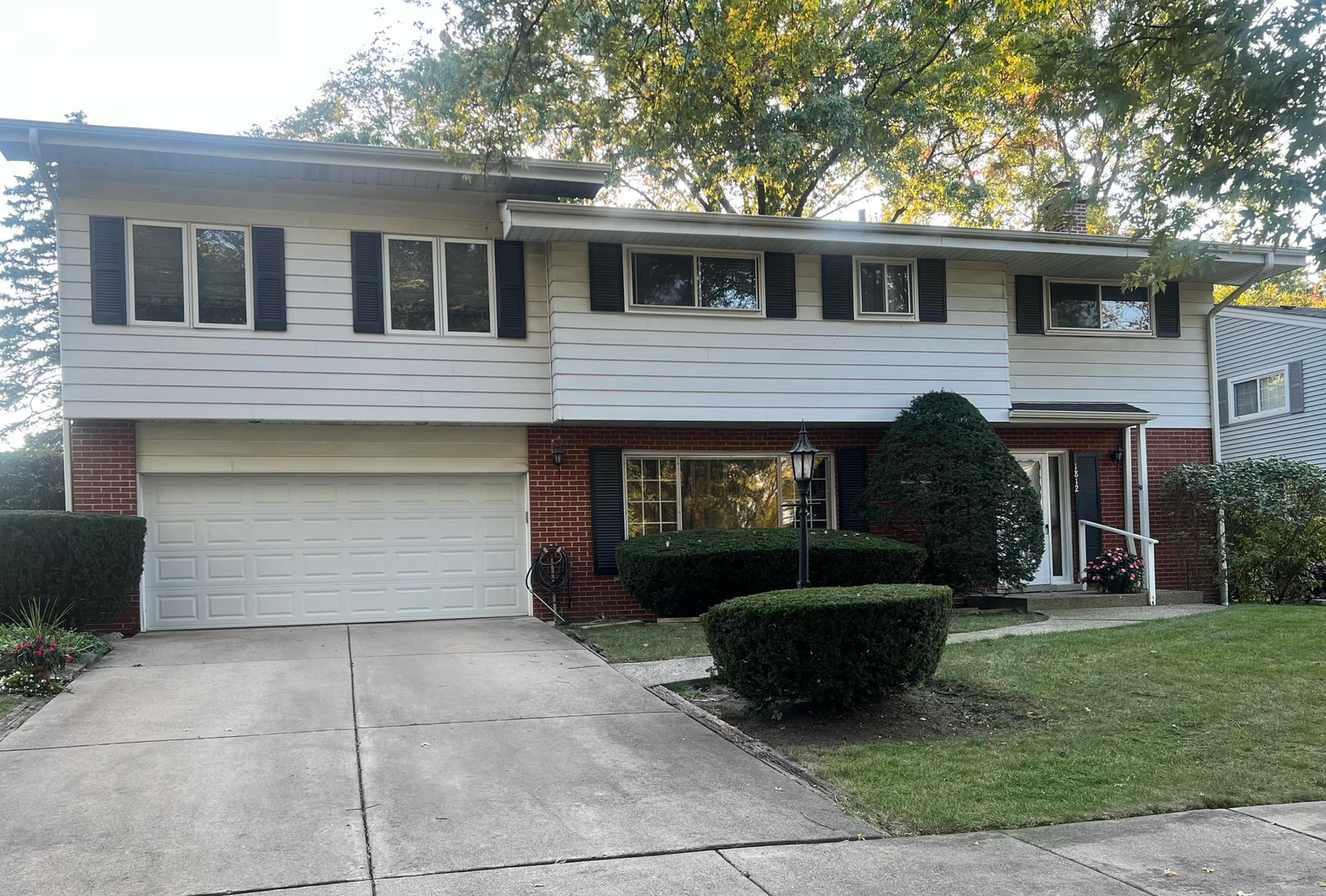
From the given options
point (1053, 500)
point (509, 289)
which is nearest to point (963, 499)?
point (1053, 500)

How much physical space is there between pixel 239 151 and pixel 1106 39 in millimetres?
8853

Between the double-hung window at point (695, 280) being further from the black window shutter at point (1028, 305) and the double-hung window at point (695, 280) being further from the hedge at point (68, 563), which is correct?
the hedge at point (68, 563)

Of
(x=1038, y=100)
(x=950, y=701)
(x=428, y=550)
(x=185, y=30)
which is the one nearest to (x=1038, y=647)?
(x=950, y=701)

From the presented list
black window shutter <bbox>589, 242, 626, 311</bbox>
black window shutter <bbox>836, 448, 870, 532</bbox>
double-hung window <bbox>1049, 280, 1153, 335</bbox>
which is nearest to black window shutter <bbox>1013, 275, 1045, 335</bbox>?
double-hung window <bbox>1049, 280, 1153, 335</bbox>

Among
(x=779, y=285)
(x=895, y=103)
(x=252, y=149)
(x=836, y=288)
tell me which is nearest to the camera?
(x=252, y=149)

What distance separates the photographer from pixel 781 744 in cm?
664

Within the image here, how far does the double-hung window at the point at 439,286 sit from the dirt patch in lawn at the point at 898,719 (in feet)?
21.8

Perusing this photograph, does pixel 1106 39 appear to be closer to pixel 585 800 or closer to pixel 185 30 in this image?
pixel 585 800

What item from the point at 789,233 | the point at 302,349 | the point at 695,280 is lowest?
the point at 302,349

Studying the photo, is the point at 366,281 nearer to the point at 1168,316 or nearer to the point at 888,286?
the point at 888,286

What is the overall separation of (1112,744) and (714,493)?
7966 millimetres

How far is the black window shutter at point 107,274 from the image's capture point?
1156 centimetres

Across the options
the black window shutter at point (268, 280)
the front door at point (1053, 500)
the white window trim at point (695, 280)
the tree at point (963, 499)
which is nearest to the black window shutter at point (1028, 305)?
the front door at point (1053, 500)

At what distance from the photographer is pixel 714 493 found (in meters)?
14.1
